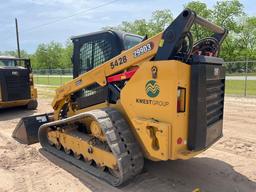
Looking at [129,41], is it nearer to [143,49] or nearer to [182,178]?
[143,49]

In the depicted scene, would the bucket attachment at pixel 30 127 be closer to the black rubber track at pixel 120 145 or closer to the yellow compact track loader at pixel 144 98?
the yellow compact track loader at pixel 144 98

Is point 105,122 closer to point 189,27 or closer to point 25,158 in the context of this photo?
point 189,27

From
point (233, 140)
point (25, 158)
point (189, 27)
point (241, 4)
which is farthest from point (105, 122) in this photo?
point (241, 4)

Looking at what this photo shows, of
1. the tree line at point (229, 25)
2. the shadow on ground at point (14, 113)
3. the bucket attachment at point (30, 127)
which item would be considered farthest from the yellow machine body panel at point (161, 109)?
the tree line at point (229, 25)

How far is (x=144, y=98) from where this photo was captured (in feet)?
13.4

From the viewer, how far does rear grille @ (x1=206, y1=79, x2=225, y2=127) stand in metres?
4.15

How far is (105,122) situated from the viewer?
4332 millimetres

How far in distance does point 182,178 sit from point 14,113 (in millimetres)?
8680

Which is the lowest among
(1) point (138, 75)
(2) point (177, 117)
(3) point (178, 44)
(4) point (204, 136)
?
(4) point (204, 136)

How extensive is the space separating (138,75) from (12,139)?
449 centimetres

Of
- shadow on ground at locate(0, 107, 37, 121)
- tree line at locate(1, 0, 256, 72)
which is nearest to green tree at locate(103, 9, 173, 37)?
tree line at locate(1, 0, 256, 72)

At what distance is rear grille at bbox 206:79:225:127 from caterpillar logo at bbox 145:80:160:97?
73cm

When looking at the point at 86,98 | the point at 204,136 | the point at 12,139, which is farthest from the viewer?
Answer: the point at 12,139

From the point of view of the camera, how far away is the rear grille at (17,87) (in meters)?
10.9
